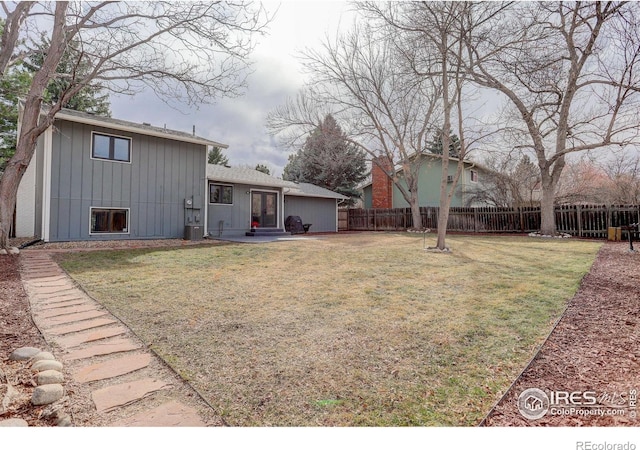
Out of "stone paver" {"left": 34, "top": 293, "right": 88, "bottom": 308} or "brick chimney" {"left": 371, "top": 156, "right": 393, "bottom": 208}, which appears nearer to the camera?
"stone paver" {"left": 34, "top": 293, "right": 88, "bottom": 308}

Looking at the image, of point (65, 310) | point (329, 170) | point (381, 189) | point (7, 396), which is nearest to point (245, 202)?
point (65, 310)

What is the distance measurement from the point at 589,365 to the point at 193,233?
34.0 feet

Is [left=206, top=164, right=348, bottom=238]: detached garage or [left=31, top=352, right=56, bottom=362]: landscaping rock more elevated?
[left=206, top=164, right=348, bottom=238]: detached garage

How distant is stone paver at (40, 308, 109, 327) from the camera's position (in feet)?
9.01

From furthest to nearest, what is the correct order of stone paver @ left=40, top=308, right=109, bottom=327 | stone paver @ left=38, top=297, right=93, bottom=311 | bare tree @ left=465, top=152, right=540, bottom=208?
bare tree @ left=465, top=152, right=540, bottom=208 < stone paver @ left=38, top=297, right=93, bottom=311 < stone paver @ left=40, top=308, right=109, bottom=327

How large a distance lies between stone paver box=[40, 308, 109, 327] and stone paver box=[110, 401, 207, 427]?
1.82 metres

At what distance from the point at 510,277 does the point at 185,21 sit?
7.91 metres

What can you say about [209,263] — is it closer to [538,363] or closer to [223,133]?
[538,363]

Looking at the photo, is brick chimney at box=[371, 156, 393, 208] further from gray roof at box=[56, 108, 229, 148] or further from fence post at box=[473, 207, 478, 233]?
gray roof at box=[56, 108, 229, 148]

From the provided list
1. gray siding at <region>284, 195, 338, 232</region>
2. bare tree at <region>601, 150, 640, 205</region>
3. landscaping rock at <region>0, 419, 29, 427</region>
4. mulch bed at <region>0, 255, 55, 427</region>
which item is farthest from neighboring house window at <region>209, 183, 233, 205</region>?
bare tree at <region>601, 150, 640, 205</region>

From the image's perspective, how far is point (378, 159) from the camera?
17.4 meters

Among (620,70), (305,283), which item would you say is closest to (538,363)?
(305,283)

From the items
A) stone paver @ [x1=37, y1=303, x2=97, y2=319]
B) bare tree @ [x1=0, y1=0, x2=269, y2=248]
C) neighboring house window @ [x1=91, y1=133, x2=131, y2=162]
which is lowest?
stone paver @ [x1=37, y1=303, x2=97, y2=319]

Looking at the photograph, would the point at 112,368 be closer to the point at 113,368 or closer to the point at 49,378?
the point at 113,368
